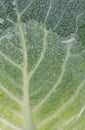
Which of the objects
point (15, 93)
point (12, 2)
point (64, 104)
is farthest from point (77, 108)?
point (12, 2)

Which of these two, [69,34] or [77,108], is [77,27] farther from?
[77,108]

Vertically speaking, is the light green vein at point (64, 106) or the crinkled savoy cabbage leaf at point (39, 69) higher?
the crinkled savoy cabbage leaf at point (39, 69)

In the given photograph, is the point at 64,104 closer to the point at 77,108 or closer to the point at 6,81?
the point at 77,108

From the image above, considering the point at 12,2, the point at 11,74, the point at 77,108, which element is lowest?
the point at 77,108

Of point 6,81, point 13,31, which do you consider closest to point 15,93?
point 6,81

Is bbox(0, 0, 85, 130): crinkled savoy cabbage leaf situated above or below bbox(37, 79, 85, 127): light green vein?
above

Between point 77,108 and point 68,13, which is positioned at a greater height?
point 68,13

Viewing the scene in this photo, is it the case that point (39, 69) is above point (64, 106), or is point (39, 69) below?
above
